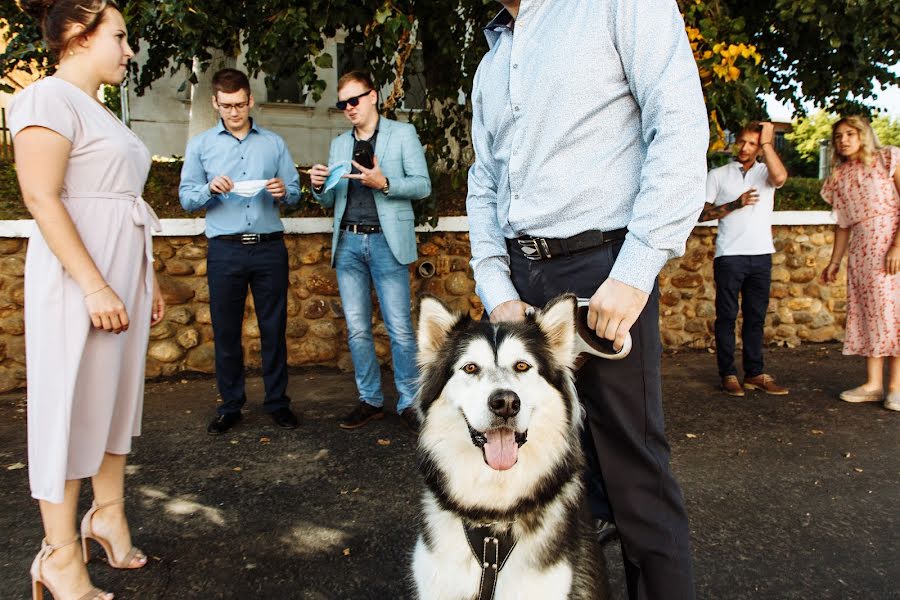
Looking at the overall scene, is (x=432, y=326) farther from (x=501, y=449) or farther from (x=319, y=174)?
(x=319, y=174)

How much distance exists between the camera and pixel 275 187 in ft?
14.2

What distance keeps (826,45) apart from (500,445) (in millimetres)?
6742

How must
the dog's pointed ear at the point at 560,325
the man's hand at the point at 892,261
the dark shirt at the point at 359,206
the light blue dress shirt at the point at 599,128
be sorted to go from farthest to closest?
the man's hand at the point at 892,261
the dark shirt at the point at 359,206
the dog's pointed ear at the point at 560,325
the light blue dress shirt at the point at 599,128

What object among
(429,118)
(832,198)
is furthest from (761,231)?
(429,118)

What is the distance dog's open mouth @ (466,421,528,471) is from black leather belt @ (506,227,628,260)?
0.56 m

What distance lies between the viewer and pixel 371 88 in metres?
4.56

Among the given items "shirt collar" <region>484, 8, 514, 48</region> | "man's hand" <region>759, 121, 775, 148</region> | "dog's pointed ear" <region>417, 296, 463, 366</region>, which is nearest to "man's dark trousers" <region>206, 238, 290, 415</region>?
"dog's pointed ear" <region>417, 296, 463, 366</region>

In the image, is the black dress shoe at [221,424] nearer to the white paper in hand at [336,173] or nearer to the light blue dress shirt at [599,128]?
the white paper in hand at [336,173]

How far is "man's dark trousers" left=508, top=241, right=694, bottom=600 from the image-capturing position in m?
1.79

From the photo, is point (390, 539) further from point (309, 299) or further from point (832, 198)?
point (832, 198)

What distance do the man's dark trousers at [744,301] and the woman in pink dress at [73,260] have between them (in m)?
4.73

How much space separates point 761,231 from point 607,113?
13.9 feet

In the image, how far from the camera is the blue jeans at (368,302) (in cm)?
454

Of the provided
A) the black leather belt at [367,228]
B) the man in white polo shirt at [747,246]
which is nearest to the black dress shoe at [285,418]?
the black leather belt at [367,228]
